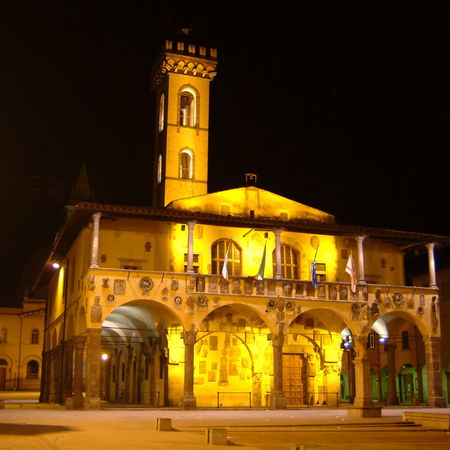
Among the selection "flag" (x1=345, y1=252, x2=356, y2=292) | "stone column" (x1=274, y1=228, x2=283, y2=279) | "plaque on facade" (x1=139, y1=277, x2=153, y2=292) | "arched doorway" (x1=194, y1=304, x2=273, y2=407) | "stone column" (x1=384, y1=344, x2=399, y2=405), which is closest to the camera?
"plaque on facade" (x1=139, y1=277, x2=153, y2=292)

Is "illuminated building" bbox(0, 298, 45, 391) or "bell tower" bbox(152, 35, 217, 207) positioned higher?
Result: "bell tower" bbox(152, 35, 217, 207)

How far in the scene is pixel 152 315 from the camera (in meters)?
37.1

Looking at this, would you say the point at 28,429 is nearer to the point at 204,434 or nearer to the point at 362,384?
the point at 204,434

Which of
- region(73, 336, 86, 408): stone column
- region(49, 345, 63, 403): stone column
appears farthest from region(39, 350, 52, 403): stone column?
region(73, 336, 86, 408): stone column

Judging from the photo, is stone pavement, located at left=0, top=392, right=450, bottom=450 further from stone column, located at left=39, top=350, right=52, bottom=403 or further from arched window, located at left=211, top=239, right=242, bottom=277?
stone column, located at left=39, top=350, right=52, bottom=403

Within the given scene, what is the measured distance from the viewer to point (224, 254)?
1444 inches

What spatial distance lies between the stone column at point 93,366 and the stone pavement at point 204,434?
5233 mm

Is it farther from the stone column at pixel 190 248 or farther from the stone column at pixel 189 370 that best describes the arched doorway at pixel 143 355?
the stone column at pixel 190 248

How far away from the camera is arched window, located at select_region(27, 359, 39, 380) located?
224 feet

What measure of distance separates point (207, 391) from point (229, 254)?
7122 millimetres

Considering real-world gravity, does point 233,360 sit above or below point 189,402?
above

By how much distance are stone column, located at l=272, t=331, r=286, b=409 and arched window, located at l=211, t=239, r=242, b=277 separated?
4.06 m

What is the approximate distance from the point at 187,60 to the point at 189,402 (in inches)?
859

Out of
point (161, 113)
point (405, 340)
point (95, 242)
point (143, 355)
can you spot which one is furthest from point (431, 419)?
point (161, 113)
